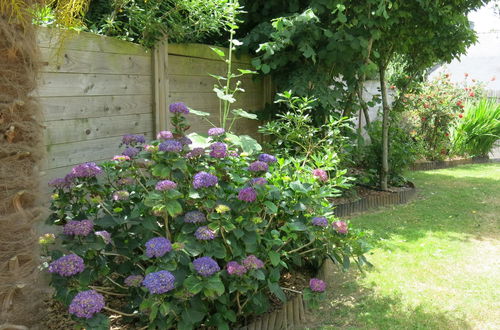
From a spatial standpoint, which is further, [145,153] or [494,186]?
[494,186]

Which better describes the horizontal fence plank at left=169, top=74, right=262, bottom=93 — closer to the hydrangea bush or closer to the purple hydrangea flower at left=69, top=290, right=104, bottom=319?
the hydrangea bush

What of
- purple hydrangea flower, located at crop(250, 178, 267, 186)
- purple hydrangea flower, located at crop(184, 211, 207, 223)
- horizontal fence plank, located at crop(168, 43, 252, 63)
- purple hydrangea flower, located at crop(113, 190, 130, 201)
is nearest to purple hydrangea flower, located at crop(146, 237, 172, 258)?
purple hydrangea flower, located at crop(184, 211, 207, 223)

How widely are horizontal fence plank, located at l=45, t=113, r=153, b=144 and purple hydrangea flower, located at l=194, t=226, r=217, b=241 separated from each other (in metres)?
1.50

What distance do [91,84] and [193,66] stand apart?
58.8 inches

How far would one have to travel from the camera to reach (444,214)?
6.05 m

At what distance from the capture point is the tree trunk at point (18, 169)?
199cm

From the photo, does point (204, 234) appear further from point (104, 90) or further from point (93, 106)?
point (104, 90)

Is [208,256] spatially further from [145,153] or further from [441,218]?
[441,218]

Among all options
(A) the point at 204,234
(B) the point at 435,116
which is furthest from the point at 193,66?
(B) the point at 435,116

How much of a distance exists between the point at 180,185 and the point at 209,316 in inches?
29.6

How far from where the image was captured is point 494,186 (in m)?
7.88

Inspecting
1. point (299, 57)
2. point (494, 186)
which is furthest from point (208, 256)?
point (494, 186)

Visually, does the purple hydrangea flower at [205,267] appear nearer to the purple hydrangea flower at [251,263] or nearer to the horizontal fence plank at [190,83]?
the purple hydrangea flower at [251,263]

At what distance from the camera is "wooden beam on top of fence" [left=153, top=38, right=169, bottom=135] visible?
4355 millimetres
